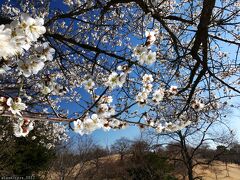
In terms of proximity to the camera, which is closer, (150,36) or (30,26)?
(30,26)

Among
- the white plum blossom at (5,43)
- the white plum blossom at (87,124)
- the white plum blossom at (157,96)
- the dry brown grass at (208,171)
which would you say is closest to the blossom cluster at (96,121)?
the white plum blossom at (87,124)

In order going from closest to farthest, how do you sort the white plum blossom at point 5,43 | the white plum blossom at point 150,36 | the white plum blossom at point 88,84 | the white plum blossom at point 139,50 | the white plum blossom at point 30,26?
the white plum blossom at point 5,43 < the white plum blossom at point 30,26 < the white plum blossom at point 150,36 < the white plum blossom at point 139,50 < the white plum blossom at point 88,84

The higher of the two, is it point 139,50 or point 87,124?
point 139,50

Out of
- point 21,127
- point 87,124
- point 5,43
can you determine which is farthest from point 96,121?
point 5,43

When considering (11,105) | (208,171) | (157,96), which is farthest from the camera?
(208,171)

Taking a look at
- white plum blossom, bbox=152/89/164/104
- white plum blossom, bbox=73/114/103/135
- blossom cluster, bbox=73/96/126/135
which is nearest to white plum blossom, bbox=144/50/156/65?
blossom cluster, bbox=73/96/126/135

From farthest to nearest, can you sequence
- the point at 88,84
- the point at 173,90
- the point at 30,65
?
the point at 173,90
the point at 88,84
the point at 30,65

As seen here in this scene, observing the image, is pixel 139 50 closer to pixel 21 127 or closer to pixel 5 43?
pixel 21 127

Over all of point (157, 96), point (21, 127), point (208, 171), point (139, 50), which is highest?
point (139, 50)

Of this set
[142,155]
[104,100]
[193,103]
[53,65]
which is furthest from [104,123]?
[142,155]

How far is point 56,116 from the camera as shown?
8.34 feet

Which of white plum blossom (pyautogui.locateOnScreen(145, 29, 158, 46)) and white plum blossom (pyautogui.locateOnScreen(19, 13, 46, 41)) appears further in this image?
white plum blossom (pyautogui.locateOnScreen(145, 29, 158, 46))

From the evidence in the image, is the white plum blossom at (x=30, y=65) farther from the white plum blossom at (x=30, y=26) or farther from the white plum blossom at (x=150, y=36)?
the white plum blossom at (x=150, y=36)

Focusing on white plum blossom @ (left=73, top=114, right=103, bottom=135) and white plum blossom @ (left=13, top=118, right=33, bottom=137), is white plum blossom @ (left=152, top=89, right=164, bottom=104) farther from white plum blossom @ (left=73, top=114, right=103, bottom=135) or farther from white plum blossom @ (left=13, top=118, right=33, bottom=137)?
white plum blossom @ (left=13, top=118, right=33, bottom=137)
